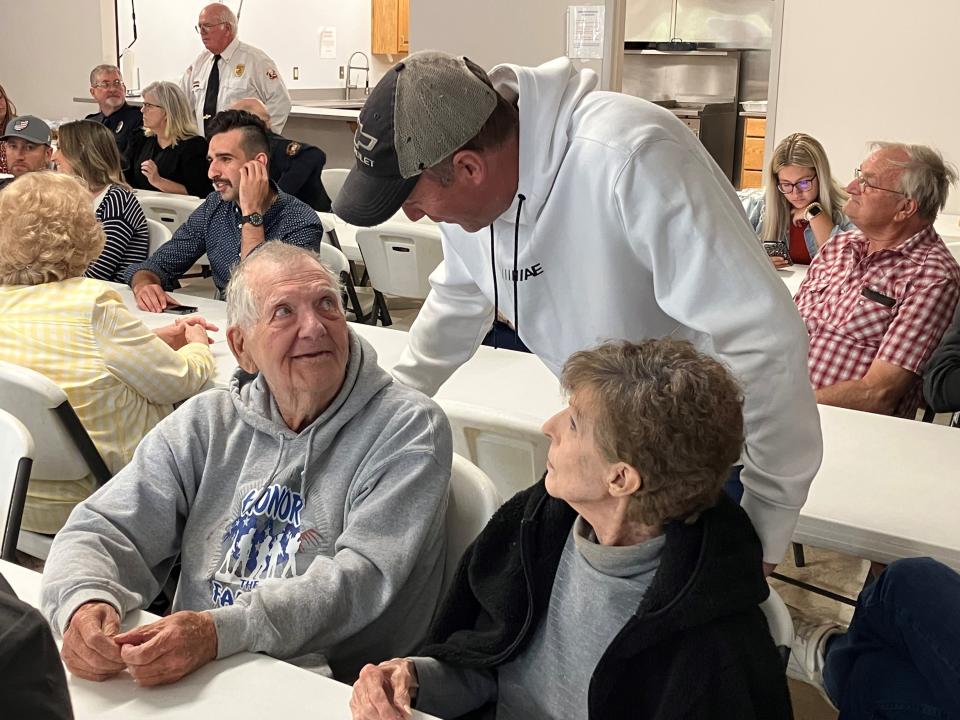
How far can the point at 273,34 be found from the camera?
1163cm

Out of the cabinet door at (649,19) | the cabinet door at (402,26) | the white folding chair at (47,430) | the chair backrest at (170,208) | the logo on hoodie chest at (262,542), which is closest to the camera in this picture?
the logo on hoodie chest at (262,542)

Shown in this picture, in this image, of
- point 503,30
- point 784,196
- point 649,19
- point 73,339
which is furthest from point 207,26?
point 73,339

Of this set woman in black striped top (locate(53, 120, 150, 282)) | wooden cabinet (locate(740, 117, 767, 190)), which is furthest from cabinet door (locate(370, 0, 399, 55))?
woman in black striped top (locate(53, 120, 150, 282))

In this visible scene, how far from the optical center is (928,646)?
4.64 ft

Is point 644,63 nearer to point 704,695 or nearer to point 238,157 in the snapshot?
point 238,157

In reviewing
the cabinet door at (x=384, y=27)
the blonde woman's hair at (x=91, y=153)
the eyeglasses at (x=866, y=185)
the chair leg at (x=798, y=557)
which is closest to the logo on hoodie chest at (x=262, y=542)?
the chair leg at (x=798, y=557)

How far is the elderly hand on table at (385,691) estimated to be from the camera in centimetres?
131

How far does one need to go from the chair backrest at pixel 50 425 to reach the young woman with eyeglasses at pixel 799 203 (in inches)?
102

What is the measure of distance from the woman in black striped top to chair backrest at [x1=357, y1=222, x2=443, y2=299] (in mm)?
930

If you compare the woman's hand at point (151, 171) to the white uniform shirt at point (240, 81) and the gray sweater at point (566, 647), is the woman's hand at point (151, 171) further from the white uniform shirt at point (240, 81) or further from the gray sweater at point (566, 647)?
the gray sweater at point (566, 647)

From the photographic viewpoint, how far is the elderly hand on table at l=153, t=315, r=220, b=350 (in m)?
2.93

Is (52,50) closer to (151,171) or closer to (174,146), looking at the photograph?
(174,146)

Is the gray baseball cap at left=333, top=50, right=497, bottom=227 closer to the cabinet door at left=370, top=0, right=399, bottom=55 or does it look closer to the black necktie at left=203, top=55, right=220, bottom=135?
the black necktie at left=203, top=55, right=220, bottom=135

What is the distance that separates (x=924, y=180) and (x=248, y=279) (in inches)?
81.1
